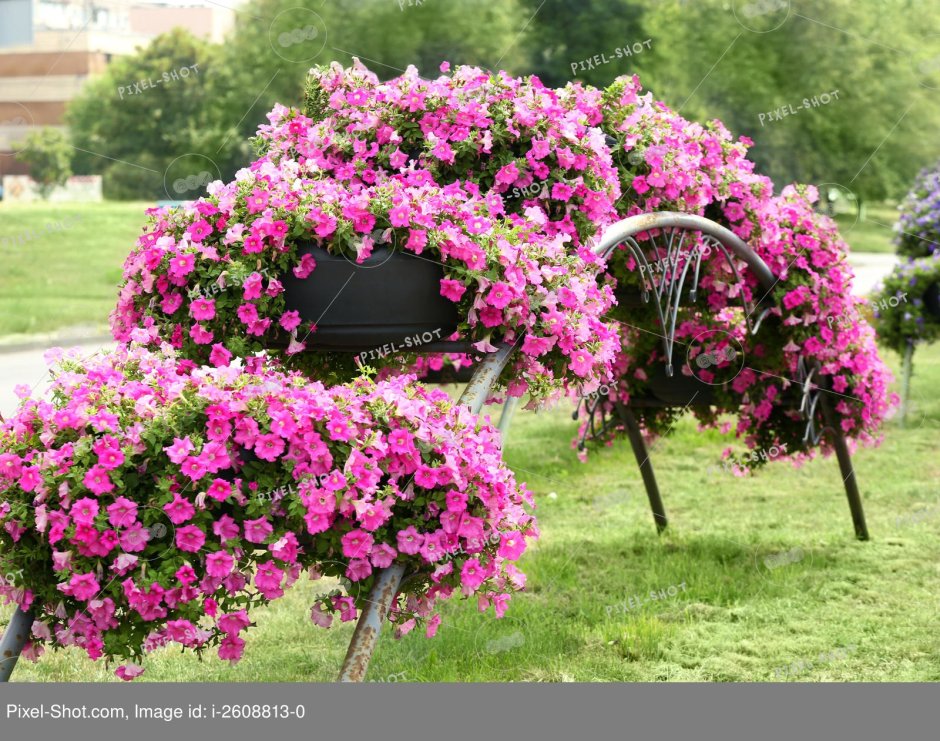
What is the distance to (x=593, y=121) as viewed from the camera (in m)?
3.58

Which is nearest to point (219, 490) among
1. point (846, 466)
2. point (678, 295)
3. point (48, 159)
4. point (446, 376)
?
point (678, 295)

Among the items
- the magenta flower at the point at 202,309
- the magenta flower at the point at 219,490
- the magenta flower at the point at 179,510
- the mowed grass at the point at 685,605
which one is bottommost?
the mowed grass at the point at 685,605

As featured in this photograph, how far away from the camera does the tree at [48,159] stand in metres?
16.5

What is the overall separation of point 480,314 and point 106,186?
16.4 m

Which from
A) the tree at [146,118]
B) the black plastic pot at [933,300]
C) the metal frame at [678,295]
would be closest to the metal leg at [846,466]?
the metal frame at [678,295]

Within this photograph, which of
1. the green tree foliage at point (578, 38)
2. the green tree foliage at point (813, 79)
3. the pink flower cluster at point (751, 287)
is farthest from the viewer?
the green tree foliage at point (813, 79)

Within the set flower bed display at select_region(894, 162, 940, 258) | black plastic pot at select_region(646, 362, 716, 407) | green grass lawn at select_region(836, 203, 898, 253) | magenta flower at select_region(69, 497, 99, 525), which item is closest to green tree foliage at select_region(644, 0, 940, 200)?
green grass lawn at select_region(836, 203, 898, 253)

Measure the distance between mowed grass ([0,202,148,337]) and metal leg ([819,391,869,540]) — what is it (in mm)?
7977

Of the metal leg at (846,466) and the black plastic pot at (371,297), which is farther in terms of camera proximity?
the metal leg at (846,466)

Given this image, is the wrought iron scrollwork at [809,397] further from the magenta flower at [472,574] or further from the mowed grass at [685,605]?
the magenta flower at [472,574]

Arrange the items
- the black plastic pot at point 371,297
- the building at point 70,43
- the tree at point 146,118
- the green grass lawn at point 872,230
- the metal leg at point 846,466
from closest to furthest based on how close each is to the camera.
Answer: the black plastic pot at point 371,297
the metal leg at point 846,466
the building at point 70,43
the tree at point 146,118
the green grass lawn at point 872,230

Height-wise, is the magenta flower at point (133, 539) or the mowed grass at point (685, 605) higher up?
the magenta flower at point (133, 539)

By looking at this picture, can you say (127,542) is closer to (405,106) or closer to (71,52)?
(405,106)

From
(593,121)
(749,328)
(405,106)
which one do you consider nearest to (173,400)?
(405,106)
